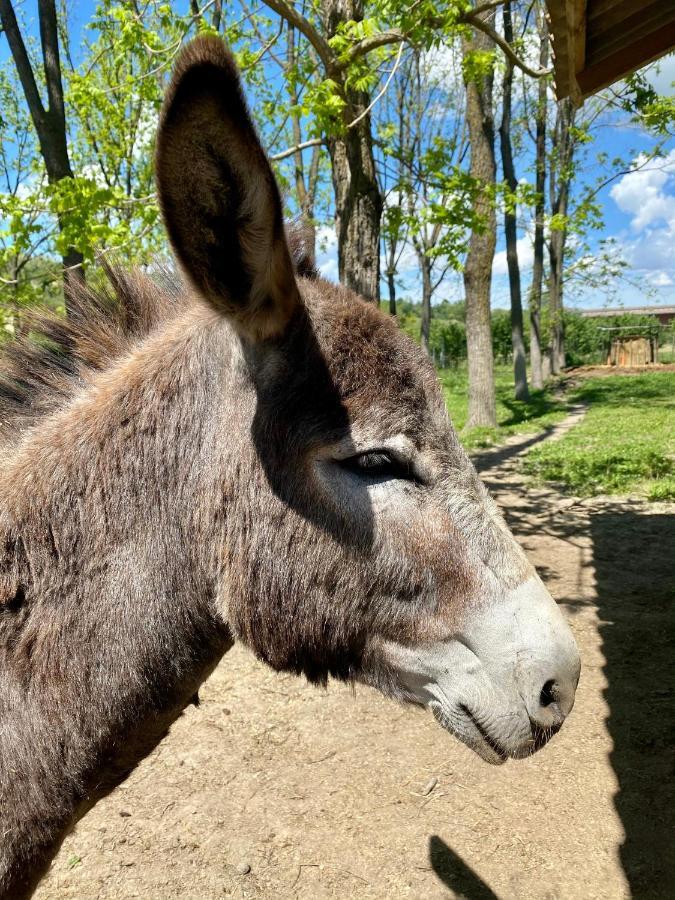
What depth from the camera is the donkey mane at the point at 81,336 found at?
2.05 meters

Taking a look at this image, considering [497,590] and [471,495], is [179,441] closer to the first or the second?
[471,495]

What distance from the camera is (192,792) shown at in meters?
3.78

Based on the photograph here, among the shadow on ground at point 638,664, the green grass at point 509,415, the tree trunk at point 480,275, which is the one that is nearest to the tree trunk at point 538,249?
the green grass at point 509,415

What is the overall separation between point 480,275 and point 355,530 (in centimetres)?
1463

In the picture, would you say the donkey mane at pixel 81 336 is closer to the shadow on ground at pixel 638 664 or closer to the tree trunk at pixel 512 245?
the shadow on ground at pixel 638 664

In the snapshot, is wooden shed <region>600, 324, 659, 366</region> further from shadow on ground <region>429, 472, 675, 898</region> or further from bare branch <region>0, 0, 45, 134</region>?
bare branch <region>0, 0, 45, 134</region>

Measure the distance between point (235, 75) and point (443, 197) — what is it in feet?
20.2

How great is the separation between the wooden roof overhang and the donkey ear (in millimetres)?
3467

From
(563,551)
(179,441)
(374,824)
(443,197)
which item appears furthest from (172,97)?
(563,551)

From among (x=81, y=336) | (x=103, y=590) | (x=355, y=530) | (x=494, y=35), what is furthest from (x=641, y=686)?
(x=494, y=35)

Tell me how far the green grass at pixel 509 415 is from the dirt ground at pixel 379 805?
5785mm

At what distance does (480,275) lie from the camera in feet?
49.1

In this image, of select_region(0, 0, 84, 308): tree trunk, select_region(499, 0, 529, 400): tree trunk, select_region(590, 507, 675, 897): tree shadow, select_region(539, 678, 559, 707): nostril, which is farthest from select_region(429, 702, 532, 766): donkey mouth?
select_region(499, 0, 529, 400): tree trunk

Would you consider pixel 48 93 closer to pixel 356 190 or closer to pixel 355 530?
pixel 356 190
